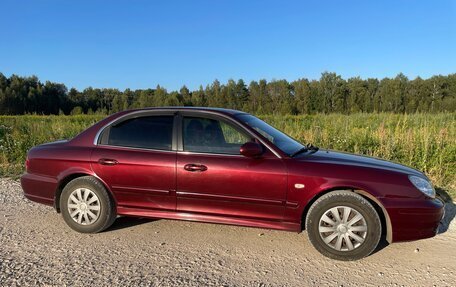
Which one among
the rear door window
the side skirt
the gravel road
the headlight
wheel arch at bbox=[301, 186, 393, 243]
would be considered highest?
the rear door window

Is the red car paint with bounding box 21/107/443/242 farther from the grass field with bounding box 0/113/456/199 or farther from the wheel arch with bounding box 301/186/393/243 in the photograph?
the grass field with bounding box 0/113/456/199

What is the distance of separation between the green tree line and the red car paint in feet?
171

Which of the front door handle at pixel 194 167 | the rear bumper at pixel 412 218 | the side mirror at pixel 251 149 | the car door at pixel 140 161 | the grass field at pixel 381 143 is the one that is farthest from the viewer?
the grass field at pixel 381 143

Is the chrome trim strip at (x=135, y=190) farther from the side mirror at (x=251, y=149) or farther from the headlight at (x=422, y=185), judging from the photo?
the headlight at (x=422, y=185)

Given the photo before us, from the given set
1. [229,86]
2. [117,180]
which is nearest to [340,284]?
[117,180]

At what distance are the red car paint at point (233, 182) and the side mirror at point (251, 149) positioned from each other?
0.08 meters

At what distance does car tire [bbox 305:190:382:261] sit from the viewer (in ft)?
12.4

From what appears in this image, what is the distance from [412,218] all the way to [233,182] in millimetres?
1822

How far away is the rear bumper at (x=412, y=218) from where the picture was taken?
148 inches

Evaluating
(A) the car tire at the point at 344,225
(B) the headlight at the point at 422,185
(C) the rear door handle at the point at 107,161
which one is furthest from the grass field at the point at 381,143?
(C) the rear door handle at the point at 107,161

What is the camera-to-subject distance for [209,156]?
165 inches

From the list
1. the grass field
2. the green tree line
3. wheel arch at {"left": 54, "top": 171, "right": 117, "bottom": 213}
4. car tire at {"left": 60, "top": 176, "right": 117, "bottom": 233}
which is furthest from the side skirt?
the green tree line

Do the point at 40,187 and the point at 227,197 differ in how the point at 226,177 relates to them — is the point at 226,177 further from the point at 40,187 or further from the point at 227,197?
the point at 40,187

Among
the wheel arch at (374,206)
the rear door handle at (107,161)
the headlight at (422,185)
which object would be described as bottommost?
the wheel arch at (374,206)
